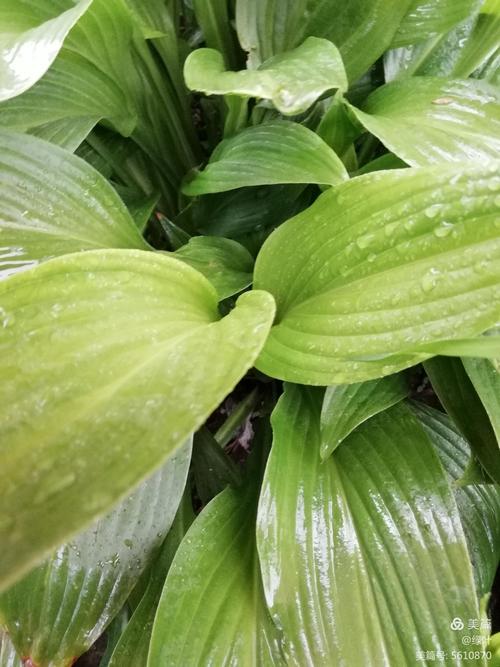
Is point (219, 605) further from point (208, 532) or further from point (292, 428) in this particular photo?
point (292, 428)

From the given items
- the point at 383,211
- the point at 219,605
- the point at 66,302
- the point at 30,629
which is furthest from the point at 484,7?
the point at 30,629

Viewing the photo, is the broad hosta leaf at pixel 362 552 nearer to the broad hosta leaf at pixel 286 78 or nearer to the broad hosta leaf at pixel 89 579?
the broad hosta leaf at pixel 89 579

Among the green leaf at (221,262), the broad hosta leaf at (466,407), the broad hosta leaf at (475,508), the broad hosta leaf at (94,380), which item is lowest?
the broad hosta leaf at (475,508)

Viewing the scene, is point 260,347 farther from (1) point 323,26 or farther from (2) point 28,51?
(1) point 323,26

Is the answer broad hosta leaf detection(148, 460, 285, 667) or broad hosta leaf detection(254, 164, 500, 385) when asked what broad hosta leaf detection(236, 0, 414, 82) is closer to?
broad hosta leaf detection(254, 164, 500, 385)

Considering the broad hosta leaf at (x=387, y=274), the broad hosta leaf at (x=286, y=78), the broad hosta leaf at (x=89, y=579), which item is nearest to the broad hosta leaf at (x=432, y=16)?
the broad hosta leaf at (x=286, y=78)

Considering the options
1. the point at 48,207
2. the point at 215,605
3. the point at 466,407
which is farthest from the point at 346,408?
the point at 48,207
